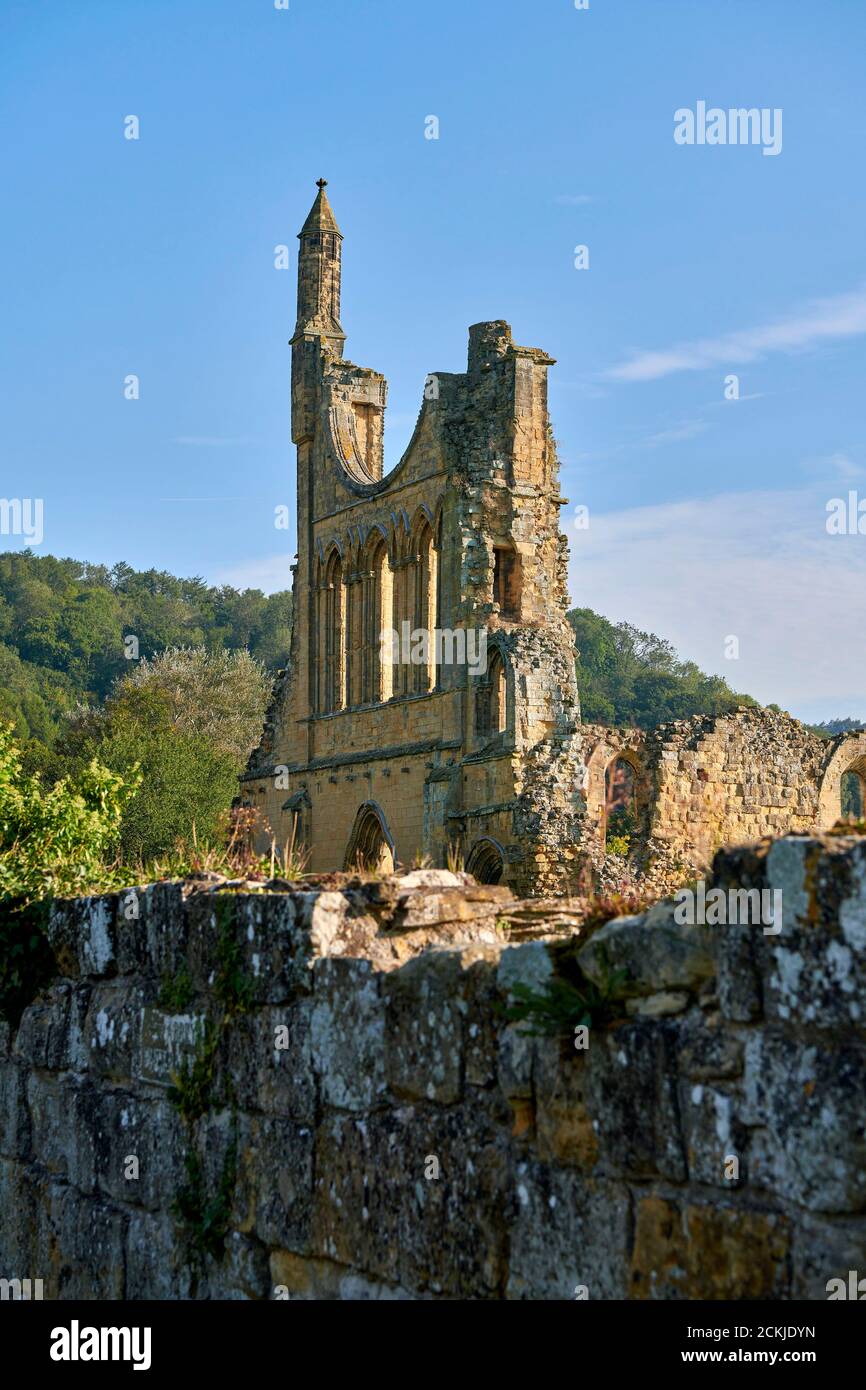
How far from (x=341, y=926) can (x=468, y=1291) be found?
1254 millimetres

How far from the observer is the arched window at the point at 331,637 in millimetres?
34656

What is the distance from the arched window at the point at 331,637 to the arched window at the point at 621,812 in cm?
619

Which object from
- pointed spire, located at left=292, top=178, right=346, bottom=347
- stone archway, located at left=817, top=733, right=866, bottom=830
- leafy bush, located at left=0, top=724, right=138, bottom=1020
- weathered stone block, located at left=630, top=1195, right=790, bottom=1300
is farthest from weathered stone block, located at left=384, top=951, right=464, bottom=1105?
pointed spire, located at left=292, top=178, right=346, bottom=347

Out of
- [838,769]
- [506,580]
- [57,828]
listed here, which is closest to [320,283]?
[506,580]

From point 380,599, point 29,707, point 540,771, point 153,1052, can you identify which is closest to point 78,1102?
point 153,1052

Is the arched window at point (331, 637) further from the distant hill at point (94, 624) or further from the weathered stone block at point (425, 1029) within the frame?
the distant hill at point (94, 624)

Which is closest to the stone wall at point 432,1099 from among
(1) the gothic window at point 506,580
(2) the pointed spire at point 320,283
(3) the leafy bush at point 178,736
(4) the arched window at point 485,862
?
(4) the arched window at point 485,862

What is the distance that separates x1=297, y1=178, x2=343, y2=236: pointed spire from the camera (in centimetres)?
3675

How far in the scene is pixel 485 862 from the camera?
27141mm

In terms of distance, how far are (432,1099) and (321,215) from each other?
34.3 m

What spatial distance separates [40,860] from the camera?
936 cm

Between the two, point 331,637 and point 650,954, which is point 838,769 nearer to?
point 331,637

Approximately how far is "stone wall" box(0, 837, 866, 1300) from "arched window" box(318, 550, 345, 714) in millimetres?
27480
